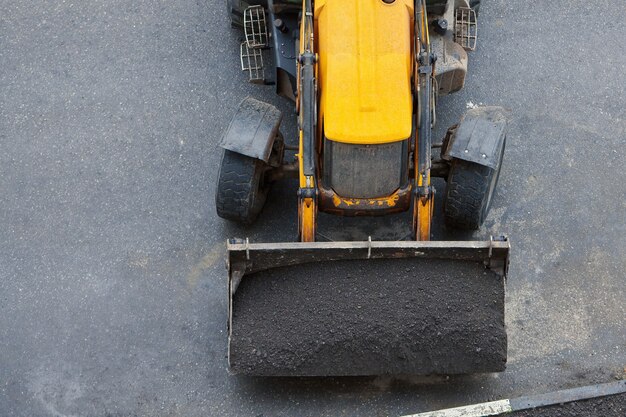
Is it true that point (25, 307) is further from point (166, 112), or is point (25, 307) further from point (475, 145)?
point (475, 145)

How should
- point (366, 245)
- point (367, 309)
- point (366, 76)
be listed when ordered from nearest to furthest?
point (366, 76), point (366, 245), point (367, 309)

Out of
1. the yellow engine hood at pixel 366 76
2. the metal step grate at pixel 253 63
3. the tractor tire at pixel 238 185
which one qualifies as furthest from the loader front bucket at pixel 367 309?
the metal step grate at pixel 253 63

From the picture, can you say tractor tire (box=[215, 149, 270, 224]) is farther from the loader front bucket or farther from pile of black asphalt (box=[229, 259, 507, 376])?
pile of black asphalt (box=[229, 259, 507, 376])

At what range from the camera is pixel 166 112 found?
979 centimetres

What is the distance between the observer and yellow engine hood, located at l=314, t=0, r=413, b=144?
7.86 m

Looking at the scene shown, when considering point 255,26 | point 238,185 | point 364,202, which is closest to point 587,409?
point 364,202

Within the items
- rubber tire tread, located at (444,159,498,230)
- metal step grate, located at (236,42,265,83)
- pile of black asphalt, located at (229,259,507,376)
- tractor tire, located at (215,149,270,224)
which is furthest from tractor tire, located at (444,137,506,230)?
metal step grate, located at (236,42,265,83)

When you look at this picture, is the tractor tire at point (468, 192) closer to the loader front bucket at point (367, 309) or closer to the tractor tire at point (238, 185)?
the loader front bucket at point (367, 309)

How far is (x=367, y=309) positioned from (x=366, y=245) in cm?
51

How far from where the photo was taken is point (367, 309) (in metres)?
8.33

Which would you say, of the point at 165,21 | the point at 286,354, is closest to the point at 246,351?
the point at 286,354

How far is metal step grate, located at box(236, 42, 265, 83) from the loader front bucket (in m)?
1.96

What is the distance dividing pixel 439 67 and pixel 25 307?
13.4 feet

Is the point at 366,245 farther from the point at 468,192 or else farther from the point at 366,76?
the point at 366,76
